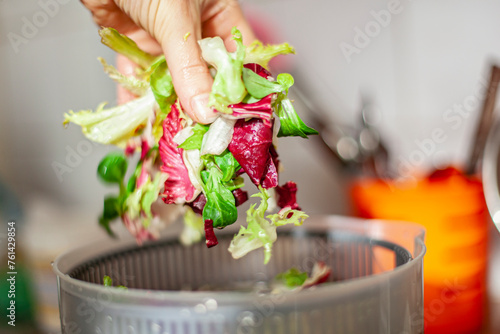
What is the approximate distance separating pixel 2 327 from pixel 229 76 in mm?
694

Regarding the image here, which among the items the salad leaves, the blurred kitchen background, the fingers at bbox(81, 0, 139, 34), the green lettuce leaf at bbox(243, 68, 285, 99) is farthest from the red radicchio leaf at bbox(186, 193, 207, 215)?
the blurred kitchen background

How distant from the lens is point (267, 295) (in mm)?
290

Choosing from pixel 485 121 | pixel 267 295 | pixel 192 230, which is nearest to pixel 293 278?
pixel 192 230

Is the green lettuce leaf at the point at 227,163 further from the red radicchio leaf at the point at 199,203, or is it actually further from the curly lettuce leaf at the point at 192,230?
the curly lettuce leaf at the point at 192,230

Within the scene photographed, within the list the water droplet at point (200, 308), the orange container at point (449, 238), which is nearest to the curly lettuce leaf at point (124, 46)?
the water droplet at point (200, 308)

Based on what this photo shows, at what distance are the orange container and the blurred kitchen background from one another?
116mm

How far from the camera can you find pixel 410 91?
0.82 m

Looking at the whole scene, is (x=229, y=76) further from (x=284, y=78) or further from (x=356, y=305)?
(x=356, y=305)

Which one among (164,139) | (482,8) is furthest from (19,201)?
(482,8)

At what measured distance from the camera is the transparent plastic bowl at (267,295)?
0.97 feet

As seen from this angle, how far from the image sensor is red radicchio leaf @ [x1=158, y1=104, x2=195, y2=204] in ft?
1.24

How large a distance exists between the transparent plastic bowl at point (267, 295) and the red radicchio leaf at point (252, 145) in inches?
3.8

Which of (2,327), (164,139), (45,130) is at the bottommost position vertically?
(2,327)

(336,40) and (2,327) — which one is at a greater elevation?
(336,40)
